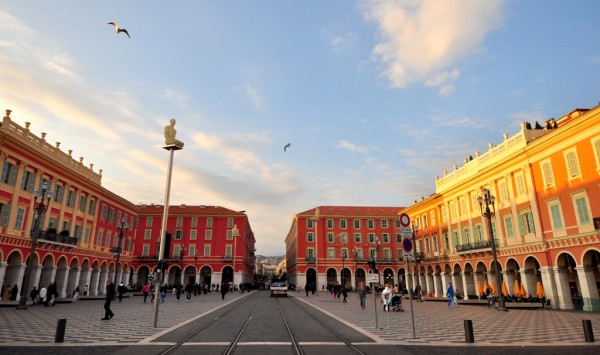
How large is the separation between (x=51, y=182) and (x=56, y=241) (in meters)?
5.75

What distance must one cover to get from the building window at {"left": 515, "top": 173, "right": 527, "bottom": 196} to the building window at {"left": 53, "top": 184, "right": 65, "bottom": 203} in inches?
1724

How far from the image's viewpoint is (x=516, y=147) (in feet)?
99.7

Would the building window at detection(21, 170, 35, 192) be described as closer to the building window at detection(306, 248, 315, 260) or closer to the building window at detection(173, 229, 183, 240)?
the building window at detection(173, 229, 183, 240)

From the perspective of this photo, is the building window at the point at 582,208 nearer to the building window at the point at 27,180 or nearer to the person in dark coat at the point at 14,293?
the person in dark coat at the point at 14,293

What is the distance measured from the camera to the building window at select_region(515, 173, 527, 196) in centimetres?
2955

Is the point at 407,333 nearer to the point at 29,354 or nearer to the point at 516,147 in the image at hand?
the point at 29,354

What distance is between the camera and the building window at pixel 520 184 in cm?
2955

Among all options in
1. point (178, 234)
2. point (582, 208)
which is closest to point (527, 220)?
point (582, 208)

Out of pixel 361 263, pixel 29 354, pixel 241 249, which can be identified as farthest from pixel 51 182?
pixel 361 263

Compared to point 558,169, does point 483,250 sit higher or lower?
lower

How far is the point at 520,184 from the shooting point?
3002 centimetres

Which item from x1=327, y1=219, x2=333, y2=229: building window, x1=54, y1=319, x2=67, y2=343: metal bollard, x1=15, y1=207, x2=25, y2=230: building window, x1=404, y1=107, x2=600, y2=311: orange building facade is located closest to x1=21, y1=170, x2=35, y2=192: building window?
x1=15, y1=207, x2=25, y2=230: building window

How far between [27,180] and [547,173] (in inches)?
1705

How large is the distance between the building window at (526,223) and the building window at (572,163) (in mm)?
5282
